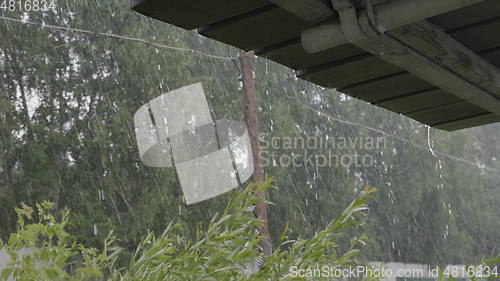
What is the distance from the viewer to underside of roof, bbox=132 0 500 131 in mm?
1416

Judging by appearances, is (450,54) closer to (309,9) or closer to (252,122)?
(309,9)

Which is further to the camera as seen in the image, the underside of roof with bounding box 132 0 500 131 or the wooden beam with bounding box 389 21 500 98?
the wooden beam with bounding box 389 21 500 98

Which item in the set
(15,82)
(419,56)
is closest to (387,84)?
(419,56)

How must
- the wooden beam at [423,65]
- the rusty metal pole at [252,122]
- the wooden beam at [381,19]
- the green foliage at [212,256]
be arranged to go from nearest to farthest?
1. the wooden beam at [381,19]
2. the wooden beam at [423,65]
3. the green foliage at [212,256]
4. the rusty metal pole at [252,122]

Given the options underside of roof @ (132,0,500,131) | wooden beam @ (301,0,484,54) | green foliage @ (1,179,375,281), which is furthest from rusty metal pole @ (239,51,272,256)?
wooden beam @ (301,0,484,54)

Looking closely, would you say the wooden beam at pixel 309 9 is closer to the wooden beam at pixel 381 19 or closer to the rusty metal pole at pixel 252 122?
the wooden beam at pixel 381 19

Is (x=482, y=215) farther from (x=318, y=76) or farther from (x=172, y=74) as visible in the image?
(x=318, y=76)

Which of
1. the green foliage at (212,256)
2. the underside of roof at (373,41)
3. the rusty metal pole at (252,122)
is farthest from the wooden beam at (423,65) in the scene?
the rusty metal pole at (252,122)

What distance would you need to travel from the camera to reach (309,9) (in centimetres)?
141

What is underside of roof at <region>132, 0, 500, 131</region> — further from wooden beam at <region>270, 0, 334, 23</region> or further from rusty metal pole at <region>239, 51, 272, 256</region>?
rusty metal pole at <region>239, 51, 272, 256</region>

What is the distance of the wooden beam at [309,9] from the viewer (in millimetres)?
1363

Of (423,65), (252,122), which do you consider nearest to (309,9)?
(423,65)

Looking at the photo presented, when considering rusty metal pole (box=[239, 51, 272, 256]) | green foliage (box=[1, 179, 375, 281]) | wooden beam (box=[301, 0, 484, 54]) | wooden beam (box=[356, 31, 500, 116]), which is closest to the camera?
wooden beam (box=[301, 0, 484, 54])

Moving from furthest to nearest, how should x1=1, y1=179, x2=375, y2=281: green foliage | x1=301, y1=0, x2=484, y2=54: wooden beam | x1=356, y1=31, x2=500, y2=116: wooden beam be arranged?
x1=1, y1=179, x2=375, y2=281: green foliage
x1=356, y1=31, x2=500, y2=116: wooden beam
x1=301, y1=0, x2=484, y2=54: wooden beam
